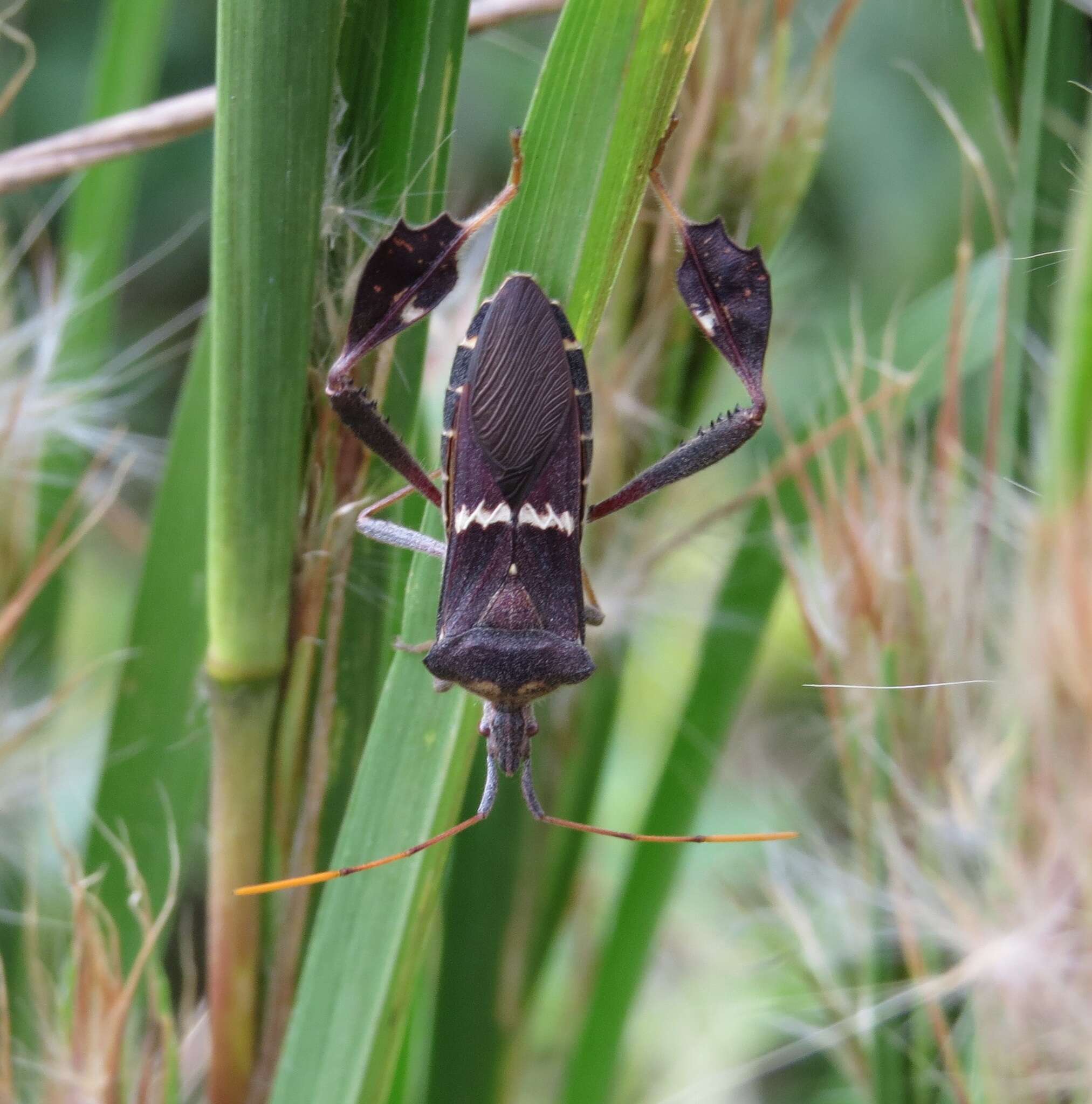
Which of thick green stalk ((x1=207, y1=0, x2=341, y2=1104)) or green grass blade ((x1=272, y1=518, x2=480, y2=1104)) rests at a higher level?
thick green stalk ((x1=207, y1=0, x2=341, y2=1104))

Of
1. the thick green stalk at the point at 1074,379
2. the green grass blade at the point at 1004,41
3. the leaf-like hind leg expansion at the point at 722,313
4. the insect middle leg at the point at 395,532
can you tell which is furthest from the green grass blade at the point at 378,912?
the green grass blade at the point at 1004,41

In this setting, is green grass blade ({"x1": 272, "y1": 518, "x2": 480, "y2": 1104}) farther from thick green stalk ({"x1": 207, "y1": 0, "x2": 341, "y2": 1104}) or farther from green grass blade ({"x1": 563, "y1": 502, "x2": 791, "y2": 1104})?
green grass blade ({"x1": 563, "y1": 502, "x2": 791, "y2": 1104})

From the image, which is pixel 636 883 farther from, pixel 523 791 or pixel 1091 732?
pixel 1091 732

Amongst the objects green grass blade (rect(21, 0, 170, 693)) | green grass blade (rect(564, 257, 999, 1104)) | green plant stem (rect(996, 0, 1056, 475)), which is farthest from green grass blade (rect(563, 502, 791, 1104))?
green grass blade (rect(21, 0, 170, 693))

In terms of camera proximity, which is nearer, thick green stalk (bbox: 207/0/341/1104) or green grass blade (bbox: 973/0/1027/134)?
thick green stalk (bbox: 207/0/341/1104)

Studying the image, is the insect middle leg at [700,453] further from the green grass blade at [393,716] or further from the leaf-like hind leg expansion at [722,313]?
the green grass blade at [393,716]

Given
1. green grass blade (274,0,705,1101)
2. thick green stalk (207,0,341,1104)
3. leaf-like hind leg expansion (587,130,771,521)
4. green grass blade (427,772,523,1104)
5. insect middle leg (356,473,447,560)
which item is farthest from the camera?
green grass blade (427,772,523,1104)

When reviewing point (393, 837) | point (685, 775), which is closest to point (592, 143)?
point (393, 837)

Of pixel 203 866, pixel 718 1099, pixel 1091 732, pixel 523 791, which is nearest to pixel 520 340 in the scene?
pixel 523 791
